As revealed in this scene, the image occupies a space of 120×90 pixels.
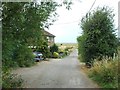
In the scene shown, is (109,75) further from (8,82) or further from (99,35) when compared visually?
(99,35)

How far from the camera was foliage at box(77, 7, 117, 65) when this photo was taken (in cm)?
2811

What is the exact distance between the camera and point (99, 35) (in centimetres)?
2875

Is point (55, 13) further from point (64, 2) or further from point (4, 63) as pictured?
point (4, 63)

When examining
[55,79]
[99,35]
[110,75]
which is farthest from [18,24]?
[99,35]

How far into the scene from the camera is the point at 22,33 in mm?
13789

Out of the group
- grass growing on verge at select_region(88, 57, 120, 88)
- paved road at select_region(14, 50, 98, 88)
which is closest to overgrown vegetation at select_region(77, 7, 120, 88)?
paved road at select_region(14, 50, 98, 88)

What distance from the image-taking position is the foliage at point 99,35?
2811 centimetres

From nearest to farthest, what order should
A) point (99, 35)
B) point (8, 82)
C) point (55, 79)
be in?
point (8, 82), point (55, 79), point (99, 35)

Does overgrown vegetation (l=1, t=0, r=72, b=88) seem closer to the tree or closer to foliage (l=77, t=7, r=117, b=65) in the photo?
the tree

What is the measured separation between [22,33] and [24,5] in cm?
168

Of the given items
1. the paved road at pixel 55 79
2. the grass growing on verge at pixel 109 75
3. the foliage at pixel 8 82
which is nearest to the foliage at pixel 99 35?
the paved road at pixel 55 79

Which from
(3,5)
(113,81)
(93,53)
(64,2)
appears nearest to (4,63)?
(3,5)

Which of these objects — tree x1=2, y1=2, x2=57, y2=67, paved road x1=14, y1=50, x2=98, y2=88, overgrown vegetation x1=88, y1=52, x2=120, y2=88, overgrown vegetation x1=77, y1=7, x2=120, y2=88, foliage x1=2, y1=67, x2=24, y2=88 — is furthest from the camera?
overgrown vegetation x1=77, y1=7, x2=120, y2=88

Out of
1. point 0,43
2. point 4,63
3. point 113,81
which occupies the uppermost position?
point 0,43
